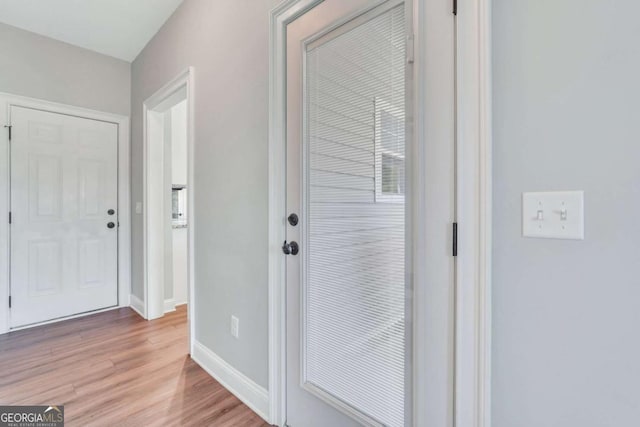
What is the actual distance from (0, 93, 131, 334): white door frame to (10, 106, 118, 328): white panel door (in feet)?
0.13

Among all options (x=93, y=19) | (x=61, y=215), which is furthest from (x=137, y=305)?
(x=93, y=19)

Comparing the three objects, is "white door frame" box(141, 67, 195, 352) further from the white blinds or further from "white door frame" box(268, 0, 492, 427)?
"white door frame" box(268, 0, 492, 427)

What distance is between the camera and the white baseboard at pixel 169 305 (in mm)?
3054

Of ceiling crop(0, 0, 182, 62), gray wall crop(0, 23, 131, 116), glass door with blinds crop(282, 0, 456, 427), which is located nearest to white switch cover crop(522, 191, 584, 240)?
glass door with blinds crop(282, 0, 456, 427)

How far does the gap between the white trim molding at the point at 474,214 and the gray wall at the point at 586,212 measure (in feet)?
0.10

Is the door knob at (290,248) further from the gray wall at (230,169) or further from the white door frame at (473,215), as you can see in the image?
the white door frame at (473,215)

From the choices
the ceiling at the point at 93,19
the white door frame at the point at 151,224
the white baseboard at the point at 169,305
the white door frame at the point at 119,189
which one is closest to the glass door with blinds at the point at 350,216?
the ceiling at the point at 93,19

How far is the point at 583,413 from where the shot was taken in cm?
70

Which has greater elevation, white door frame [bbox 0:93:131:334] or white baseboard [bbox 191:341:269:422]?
white door frame [bbox 0:93:131:334]

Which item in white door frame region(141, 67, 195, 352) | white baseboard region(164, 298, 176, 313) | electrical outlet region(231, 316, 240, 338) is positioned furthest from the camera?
white baseboard region(164, 298, 176, 313)

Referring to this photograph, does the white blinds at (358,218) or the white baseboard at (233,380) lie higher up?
the white blinds at (358,218)

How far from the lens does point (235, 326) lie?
1.75m

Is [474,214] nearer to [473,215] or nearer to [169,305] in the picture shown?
[473,215]

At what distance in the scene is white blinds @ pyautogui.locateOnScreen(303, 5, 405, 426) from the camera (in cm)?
102
